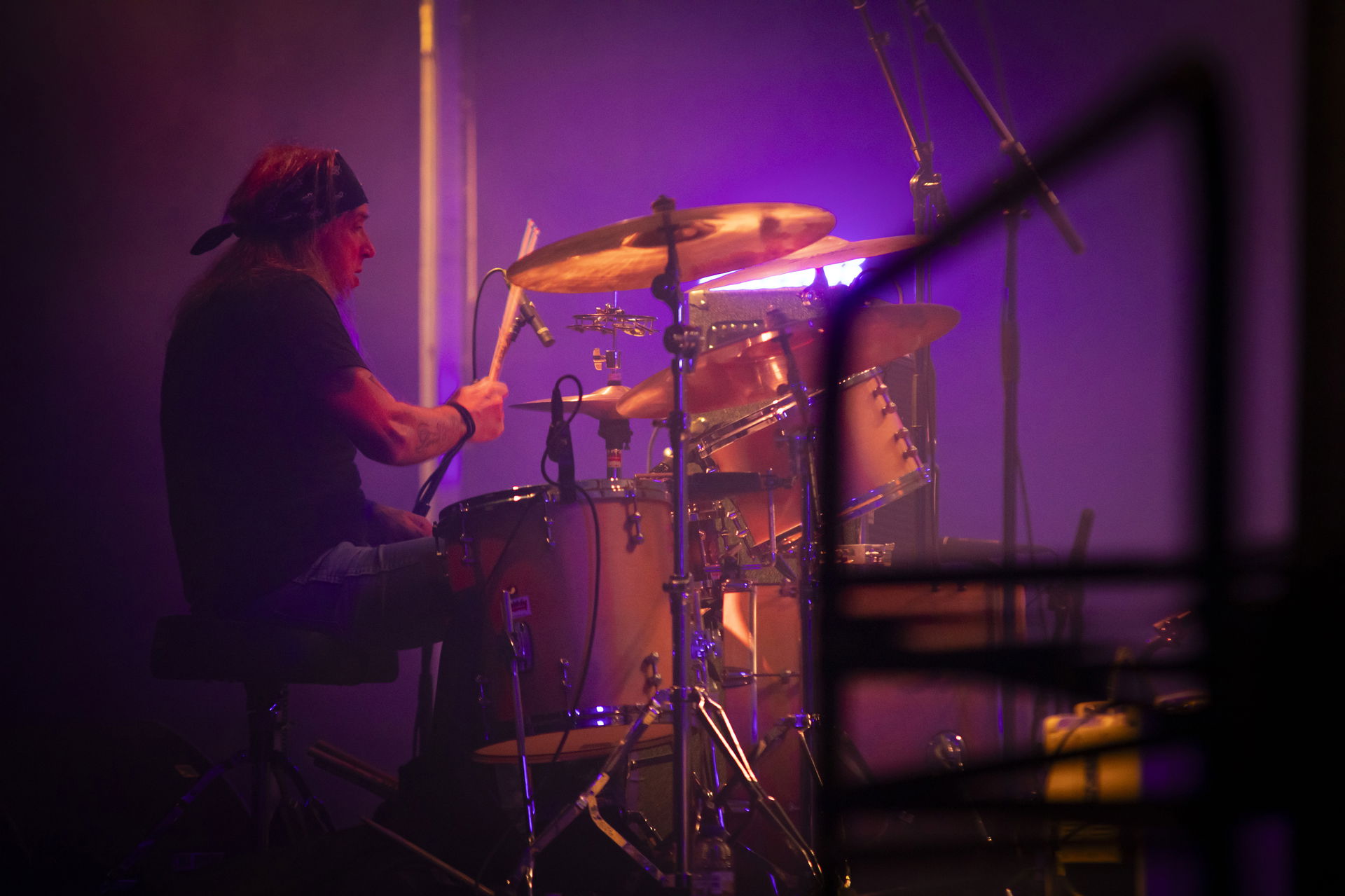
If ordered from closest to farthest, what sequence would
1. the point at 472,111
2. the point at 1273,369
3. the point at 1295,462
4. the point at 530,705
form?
the point at 1295,462
the point at 530,705
the point at 1273,369
the point at 472,111

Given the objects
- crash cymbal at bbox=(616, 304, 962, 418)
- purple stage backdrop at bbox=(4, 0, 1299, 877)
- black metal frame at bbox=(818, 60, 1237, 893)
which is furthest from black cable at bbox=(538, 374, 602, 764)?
black metal frame at bbox=(818, 60, 1237, 893)

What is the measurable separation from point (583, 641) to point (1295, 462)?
153 centimetres

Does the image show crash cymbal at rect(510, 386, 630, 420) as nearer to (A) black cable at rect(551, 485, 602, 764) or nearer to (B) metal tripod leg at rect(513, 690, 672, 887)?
(A) black cable at rect(551, 485, 602, 764)

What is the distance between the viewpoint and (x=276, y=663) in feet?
6.35

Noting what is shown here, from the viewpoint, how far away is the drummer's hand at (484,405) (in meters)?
2.31

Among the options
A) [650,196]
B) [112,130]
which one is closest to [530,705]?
[112,130]

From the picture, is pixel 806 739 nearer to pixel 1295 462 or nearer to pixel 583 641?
pixel 583 641

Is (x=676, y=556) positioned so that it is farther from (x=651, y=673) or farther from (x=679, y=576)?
(x=651, y=673)

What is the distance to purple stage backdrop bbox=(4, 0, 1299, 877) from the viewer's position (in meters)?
2.55

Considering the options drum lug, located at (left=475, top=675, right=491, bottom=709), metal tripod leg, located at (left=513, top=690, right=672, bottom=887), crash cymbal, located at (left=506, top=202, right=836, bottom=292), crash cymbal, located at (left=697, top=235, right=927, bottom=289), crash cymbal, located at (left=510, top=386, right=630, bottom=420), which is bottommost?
metal tripod leg, located at (left=513, top=690, right=672, bottom=887)

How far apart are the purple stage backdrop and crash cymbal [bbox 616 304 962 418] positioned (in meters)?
0.53

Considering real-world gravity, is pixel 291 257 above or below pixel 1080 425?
above

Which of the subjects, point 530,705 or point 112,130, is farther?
point 112,130

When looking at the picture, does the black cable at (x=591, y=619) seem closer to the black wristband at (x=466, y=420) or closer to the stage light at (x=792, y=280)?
the black wristband at (x=466, y=420)
